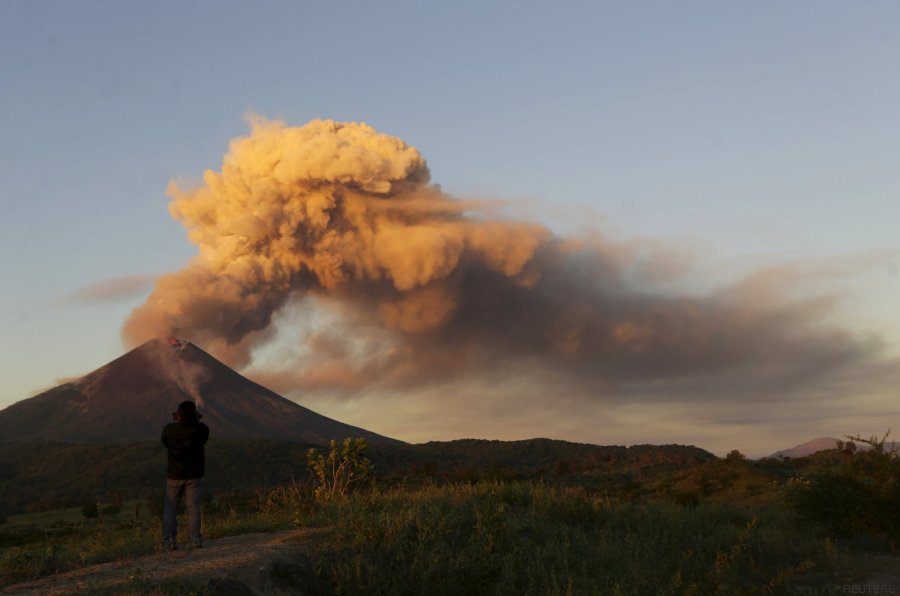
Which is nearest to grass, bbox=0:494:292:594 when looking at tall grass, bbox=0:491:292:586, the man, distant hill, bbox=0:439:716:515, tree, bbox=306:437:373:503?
tall grass, bbox=0:491:292:586

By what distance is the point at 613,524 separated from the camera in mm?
15047

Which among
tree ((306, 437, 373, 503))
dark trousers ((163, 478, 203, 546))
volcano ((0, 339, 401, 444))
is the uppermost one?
volcano ((0, 339, 401, 444))

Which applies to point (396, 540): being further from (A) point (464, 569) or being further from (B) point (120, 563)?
(B) point (120, 563)

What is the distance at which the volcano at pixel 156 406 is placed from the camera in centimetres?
12169

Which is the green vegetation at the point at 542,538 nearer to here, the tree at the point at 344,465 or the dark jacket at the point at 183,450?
the tree at the point at 344,465

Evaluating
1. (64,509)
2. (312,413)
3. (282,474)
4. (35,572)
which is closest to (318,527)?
(35,572)

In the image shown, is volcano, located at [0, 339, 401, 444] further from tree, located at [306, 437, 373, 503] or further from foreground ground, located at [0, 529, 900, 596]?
foreground ground, located at [0, 529, 900, 596]

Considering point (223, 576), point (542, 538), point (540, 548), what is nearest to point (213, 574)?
point (223, 576)

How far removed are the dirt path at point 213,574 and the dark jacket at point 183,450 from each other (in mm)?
1325

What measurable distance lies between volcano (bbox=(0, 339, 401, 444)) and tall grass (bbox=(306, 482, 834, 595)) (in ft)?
342

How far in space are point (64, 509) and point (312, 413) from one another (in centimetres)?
8873

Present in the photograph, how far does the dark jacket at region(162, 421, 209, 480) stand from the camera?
12.8 meters

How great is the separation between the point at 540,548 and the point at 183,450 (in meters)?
5.39

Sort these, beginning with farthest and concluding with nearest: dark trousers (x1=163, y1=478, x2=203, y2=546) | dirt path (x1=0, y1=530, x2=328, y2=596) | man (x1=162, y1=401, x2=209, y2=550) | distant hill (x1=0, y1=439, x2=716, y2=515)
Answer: distant hill (x1=0, y1=439, x2=716, y2=515)
man (x1=162, y1=401, x2=209, y2=550)
dark trousers (x1=163, y1=478, x2=203, y2=546)
dirt path (x1=0, y1=530, x2=328, y2=596)
